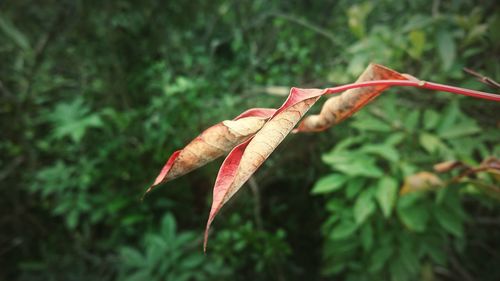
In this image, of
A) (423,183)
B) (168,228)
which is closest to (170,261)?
(168,228)

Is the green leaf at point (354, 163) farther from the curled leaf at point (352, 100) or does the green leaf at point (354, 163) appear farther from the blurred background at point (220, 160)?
the curled leaf at point (352, 100)

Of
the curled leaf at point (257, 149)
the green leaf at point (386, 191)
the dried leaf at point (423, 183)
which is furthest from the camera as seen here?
the green leaf at point (386, 191)

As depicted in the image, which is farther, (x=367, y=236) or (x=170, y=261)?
(x=170, y=261)

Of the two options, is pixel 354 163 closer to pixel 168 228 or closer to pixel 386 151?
pixel 386 151

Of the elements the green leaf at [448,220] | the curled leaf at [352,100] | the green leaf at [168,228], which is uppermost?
the curled leaf at [352,100]

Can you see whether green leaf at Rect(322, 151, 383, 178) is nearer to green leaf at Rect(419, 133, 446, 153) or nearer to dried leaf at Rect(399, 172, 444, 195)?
green leaf at Rect(419, 133, 446, 153)

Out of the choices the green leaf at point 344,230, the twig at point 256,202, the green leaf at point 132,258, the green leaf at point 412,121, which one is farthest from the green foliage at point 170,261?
the green leaf at point 412,121
